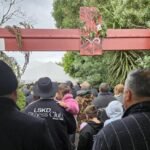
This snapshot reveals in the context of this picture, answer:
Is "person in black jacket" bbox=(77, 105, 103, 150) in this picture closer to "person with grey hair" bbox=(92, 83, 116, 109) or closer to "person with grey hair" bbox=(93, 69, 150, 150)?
"person with grey hair" bbox=(92, 83, 116, 109)

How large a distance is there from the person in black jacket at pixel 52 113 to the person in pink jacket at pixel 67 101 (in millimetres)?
124

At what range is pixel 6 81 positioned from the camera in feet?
10.3

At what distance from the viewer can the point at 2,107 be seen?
3.16 meters

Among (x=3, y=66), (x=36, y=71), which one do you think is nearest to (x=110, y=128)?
(x=3, y=66)

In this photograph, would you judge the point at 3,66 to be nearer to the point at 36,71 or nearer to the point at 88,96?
the point at 88,96

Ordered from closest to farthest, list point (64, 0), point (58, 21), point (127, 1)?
point (127, 1), point (64, 0), point (58, 21)

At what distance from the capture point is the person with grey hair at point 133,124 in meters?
3.15

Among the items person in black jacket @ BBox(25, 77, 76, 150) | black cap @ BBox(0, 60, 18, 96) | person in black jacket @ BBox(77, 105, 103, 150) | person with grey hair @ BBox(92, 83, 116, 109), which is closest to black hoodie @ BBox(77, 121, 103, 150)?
Result: person in black jacket @ BBox(77, 105, 103, 150)

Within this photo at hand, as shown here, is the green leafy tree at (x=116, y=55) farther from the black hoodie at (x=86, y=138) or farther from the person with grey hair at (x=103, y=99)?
the black hoodie at (x=86, y=138)

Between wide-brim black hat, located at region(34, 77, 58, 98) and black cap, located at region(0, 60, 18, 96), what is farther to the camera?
wide-brim black hat, located at region(34, 77, 58, 98)

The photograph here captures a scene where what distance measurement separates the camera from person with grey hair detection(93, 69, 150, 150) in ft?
10.3

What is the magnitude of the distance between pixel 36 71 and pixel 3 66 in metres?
15.9

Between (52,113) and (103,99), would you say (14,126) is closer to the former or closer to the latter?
(52,113)

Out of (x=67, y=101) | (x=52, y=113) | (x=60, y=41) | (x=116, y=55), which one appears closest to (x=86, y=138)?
(x=52, y=113)
